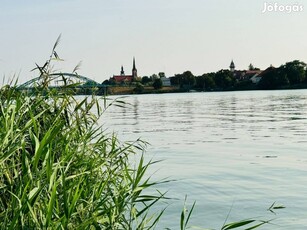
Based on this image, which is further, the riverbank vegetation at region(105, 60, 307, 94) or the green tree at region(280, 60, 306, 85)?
the riverbank vegetation at region(105, 60, 307, 94)

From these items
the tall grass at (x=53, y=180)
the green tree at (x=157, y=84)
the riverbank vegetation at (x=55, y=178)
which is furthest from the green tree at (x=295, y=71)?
the tall grass at (x=53, y=180)

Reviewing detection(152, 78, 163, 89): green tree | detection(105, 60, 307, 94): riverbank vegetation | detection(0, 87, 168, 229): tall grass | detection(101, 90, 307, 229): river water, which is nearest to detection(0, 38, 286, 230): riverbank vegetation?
detection(0, 87, 168, 229): tall grass

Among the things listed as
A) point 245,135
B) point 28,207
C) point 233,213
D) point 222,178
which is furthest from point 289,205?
point 245,135

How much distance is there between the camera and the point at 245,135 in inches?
1134

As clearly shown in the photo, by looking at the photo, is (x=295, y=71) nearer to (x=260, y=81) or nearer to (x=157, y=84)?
(x=260, y=81)

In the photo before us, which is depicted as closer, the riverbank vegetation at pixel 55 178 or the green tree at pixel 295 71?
the riverbank vegetation at pixel 55 178

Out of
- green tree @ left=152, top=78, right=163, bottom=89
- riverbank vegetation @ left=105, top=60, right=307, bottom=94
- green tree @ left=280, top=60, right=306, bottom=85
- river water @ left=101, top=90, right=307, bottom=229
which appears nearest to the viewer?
river water @ left=101, top=90, right=307, bottom=229

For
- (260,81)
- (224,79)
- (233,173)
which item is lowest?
(260,81)

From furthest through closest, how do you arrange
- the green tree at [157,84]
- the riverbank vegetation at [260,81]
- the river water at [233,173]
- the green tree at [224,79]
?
the green tree at [157,84]
the green tree at [224,79]
the riverbank vegetation at [260,81]
the river water at [233,173]

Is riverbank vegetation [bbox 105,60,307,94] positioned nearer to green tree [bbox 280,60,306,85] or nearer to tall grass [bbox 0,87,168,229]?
green tree [bbox 280,60,306,85]

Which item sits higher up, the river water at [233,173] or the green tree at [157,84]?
the river water at [233,173]

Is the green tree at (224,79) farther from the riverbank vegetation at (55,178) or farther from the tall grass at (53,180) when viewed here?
the tall grass at (53,180)

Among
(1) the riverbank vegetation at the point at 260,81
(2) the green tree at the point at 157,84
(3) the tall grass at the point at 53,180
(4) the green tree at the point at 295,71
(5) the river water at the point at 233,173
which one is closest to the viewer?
(3) the tall grass at the point at 53,180

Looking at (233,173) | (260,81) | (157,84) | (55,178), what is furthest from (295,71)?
(55,178)
